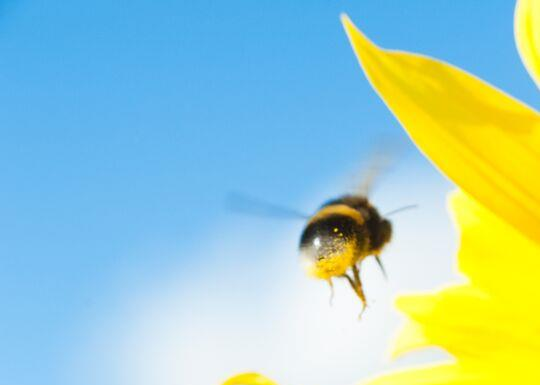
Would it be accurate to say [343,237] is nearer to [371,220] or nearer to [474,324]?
[371,220]

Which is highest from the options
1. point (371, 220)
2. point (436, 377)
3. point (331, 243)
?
point (371, 220)

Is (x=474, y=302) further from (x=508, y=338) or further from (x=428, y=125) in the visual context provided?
(x=428, y=125)

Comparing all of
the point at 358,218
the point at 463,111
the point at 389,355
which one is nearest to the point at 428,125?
the point at 463,111

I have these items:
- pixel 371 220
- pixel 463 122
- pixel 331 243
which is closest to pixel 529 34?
pixel 463 122

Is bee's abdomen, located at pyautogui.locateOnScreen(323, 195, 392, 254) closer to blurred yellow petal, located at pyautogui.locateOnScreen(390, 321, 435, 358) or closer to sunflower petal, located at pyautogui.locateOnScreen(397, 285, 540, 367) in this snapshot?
blurred yellow petal, located at pyautogui.locateOnScreen(390, 321, 435, 358)

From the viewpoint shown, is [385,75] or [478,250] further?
[478,250]

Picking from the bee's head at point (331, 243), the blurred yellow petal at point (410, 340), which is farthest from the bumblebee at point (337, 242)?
the blurred yellow petal at point (410, 340)
